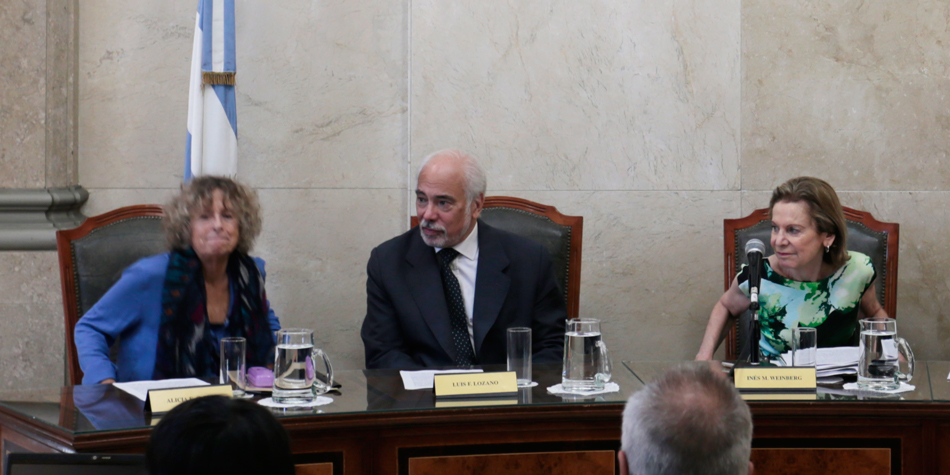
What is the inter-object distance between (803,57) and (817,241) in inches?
58.8

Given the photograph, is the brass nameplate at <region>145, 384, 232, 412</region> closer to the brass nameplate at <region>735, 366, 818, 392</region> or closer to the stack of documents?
the brass nameplate at <region>735, 366, 818, 392</region>

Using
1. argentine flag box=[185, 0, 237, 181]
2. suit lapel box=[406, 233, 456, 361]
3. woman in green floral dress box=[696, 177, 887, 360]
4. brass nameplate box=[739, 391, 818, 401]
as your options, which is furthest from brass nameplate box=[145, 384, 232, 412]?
argentine flag box=[185, 0, 237, 181]

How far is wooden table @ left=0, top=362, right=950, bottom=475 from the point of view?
7.25 feet

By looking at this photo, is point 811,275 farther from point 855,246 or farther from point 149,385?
point 149,385

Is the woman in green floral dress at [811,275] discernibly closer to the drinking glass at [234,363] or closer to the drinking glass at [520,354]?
the drinking glass at [520,354]

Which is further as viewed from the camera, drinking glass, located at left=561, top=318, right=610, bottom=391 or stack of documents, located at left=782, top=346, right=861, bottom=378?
stack of documents, located at left=782, top=346, right=861, bottom=378

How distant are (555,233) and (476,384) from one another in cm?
137

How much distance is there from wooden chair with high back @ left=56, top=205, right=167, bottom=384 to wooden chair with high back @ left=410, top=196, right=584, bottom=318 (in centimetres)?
99

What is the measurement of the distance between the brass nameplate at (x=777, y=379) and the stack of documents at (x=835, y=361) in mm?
145

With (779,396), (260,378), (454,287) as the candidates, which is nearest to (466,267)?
(454,287)

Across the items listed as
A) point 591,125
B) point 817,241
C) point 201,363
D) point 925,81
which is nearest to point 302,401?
point 201,363

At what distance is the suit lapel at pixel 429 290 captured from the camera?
309 cm

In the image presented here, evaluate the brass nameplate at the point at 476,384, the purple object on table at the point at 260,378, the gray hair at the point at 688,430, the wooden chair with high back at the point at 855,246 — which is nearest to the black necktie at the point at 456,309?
the brass nameplate at the point at 476,384

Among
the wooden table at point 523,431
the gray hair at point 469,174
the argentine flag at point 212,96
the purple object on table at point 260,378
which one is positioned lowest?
the wooden table at point 523,431
